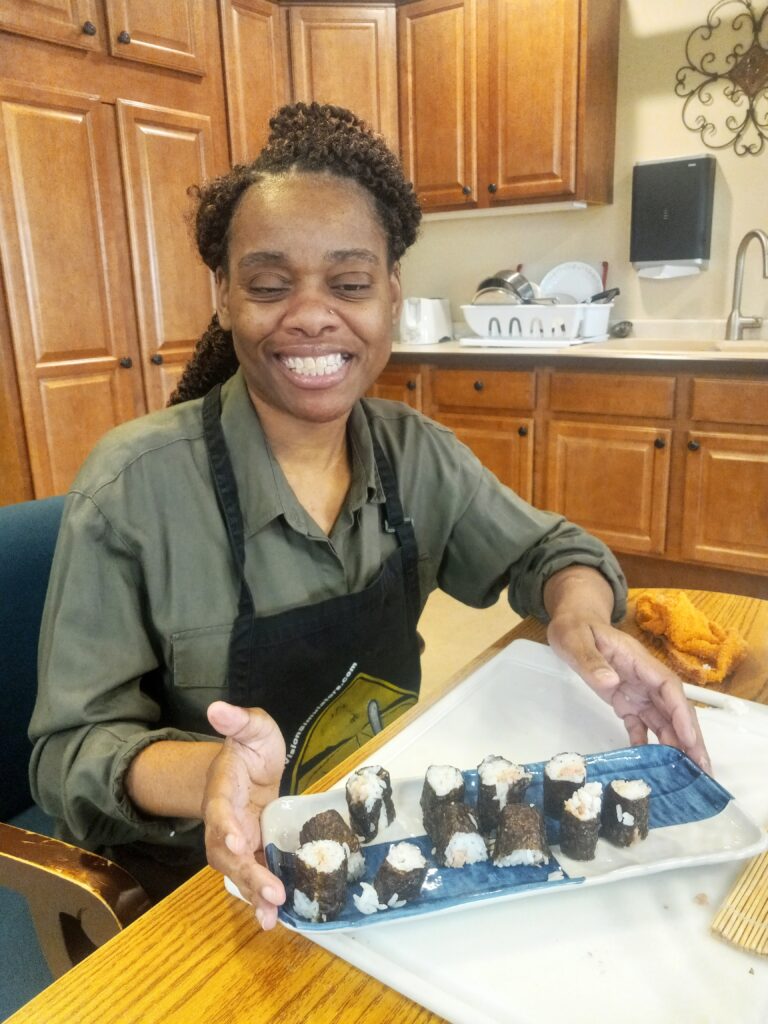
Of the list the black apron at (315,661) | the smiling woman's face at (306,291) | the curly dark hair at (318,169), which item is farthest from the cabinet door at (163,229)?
the black apron at (315,661)

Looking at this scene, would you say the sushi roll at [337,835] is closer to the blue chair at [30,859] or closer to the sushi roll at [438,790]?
the sushi roll at [438,790]

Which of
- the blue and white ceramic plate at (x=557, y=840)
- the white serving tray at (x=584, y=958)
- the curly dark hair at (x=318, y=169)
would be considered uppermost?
the curly dark hair at (x=318, y=169)

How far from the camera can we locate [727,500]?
269cm

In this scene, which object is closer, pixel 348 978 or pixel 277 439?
pixel 348 978

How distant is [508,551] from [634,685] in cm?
36

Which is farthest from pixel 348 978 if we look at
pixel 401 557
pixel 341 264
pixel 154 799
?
pixel 341 264

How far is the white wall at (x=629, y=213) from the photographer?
3.01 meters

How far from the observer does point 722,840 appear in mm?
599

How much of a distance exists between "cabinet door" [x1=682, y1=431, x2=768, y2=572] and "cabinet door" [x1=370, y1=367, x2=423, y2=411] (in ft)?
3.57

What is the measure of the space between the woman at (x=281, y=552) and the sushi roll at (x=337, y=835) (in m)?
0.17

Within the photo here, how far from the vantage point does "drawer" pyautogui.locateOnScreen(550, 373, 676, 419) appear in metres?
2.73

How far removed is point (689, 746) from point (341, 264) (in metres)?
0.65

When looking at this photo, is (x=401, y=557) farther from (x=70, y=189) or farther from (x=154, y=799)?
(x=70, y=189)

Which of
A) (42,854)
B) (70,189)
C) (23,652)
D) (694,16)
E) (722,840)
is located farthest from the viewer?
(694,16)
